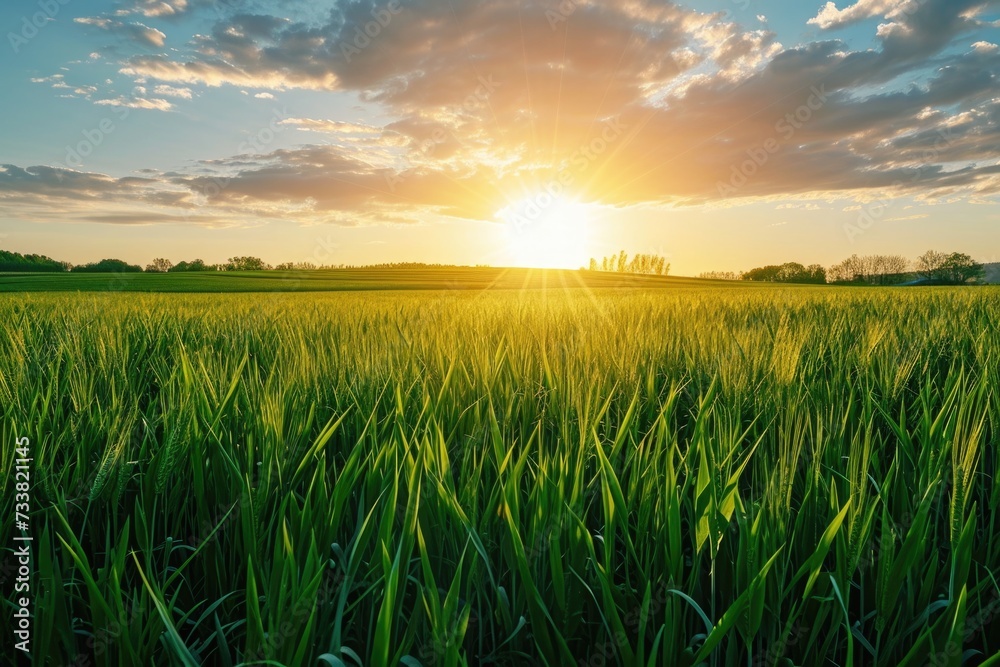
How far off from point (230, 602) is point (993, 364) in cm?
245

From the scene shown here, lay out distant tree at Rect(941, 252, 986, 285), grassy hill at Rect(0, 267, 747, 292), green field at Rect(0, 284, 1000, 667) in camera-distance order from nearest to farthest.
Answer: green field at Rect(0, 284, 1000, 667) → grassy hill at Rect(0, 267, 747, 292) → distant tree at Rect(941, 252, 986, 285)

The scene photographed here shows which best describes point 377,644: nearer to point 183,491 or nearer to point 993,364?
point 183,491

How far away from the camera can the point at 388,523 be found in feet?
2.64

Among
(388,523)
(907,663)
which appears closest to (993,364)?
(907,663)
